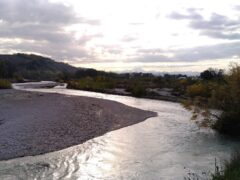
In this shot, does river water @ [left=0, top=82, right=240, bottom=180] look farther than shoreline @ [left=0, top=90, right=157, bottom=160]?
No

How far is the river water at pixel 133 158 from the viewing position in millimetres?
17578

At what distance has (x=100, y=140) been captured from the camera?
27.1 m

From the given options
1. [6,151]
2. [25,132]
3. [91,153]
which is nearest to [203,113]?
[91,153]

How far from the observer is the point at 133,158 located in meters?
21.4

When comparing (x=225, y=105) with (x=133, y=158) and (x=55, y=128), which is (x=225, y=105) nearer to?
(x=133, y=158)

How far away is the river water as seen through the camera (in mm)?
17578

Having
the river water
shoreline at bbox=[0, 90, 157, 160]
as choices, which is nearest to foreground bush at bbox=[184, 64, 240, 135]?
the river water

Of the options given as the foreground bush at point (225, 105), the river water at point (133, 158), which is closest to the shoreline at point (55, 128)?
the river water at point (133, 158)

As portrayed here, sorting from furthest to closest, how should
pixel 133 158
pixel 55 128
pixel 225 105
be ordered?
pixel 225 105
pixel 55 128
pixel 133 158

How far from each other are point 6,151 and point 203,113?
645 inches

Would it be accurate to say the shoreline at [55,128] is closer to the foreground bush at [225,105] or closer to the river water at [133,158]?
the river water at [133,158]

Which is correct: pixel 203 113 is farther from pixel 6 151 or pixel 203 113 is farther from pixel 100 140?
pixel 6 151

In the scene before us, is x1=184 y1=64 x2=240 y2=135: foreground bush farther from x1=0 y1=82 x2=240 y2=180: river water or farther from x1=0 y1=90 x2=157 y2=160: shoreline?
x1=0 y1=90 x2=157 y2=160: shoreline

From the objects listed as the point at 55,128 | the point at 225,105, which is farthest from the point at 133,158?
the point at 225,105
